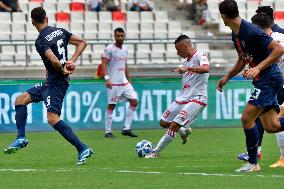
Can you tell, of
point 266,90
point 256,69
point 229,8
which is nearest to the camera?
point 256,69

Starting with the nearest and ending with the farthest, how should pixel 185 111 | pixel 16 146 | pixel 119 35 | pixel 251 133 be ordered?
pixel 251 133, pixel 16 146, pixel 185 111, pixel 119 35

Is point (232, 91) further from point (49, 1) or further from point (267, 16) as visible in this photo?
point (267, 16)

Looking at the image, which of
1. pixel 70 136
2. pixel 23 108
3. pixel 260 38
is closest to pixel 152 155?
pixel 70 136

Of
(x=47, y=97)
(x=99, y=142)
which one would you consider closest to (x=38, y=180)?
(x=47, y=97)

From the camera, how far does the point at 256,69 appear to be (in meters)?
13.1

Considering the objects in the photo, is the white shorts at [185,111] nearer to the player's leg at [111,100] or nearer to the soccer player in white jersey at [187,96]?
the soccer player in white jersey at [187,96]

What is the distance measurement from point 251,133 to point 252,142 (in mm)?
143

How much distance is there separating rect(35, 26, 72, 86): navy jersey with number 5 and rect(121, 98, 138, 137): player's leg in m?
7.46

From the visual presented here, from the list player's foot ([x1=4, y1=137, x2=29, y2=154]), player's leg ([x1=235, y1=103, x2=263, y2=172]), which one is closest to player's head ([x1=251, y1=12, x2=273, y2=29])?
player's leg ([x1=235, y1=103, x2=263, y2=172])

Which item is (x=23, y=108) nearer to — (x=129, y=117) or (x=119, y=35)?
(x=119, y=35)

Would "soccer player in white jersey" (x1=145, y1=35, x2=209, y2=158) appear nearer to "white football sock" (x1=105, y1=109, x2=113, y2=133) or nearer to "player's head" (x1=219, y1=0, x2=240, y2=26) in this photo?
"player's head" (x1=219, y1=0, x2=240, y2=26)

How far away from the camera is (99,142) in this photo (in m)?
21.2

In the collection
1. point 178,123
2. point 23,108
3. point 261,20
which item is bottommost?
point 178,123

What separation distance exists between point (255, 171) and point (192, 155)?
145 inches
